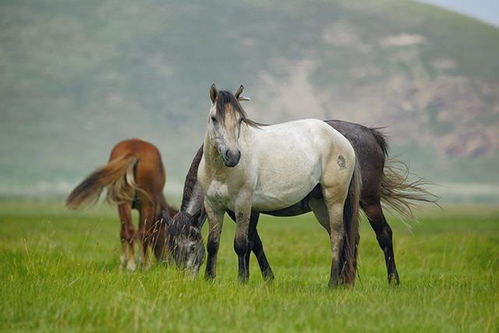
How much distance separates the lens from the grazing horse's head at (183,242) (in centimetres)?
1002

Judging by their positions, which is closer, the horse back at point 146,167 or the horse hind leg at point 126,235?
the horse hind leg at point 126,235

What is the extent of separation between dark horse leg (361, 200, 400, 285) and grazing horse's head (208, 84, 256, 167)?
2.85 metres

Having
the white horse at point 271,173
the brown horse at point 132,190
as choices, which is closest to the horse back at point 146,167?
the brown horse at point 132,190

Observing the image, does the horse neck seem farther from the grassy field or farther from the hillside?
the hillside

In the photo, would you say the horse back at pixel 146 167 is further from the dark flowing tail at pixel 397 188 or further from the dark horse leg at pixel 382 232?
the dark horse leg at pixel 382 232

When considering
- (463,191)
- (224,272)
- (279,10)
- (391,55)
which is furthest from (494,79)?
(224,272)

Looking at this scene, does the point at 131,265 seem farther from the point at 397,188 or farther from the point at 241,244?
the point at 241,244

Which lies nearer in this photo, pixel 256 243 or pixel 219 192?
pixel 219 192

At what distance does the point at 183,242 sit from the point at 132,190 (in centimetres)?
348

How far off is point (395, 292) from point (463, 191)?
94481 millimetres

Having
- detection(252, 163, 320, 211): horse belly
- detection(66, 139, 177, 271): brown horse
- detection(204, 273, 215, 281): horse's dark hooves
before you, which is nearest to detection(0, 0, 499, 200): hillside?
detection(66, 139, 177, 271): brown horse

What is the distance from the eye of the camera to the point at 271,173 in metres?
9.01

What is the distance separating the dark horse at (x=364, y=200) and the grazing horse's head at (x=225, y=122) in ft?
3.99

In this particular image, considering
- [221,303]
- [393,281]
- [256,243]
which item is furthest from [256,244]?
[221,303]
